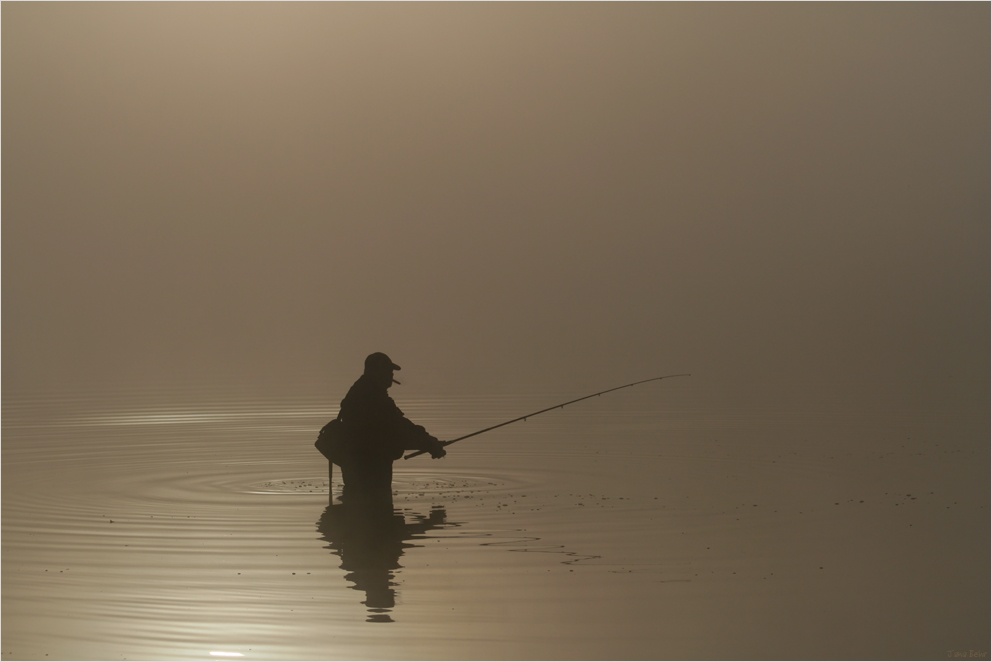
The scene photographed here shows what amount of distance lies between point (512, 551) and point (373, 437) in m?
2.35

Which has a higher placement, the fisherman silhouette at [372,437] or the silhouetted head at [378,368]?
the silhouetted head at [378,368]

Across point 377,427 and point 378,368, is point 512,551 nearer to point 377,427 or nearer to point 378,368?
point 377,427

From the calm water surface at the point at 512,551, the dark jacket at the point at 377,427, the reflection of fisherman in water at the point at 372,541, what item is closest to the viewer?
the calm water surface at the point at 512,551

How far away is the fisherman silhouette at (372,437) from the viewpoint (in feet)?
35.3

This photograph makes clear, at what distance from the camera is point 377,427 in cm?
1078

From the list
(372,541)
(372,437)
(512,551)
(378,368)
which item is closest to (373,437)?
(372,437)

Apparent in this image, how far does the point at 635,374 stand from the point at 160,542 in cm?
2248

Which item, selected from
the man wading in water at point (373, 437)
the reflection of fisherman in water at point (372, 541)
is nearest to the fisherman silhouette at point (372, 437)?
the man wading in water at point (373, 437)

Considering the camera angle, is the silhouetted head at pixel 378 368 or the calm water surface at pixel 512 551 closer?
the calm water surface at pixel 512 551

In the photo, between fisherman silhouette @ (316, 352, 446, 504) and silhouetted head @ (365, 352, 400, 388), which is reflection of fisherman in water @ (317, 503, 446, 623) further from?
silhouetted head @ (365, 352, 400, 388)

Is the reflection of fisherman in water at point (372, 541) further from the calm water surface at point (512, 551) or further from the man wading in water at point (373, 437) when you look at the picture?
the man wading in water at point (373, 437)

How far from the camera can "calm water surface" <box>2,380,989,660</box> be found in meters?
6.88

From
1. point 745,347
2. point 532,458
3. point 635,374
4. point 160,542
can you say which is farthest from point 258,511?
point 745,347

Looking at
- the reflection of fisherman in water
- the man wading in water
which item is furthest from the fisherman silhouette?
the reflection of fisherman in water
